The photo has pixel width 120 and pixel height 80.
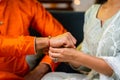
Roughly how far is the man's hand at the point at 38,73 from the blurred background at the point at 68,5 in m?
0.73

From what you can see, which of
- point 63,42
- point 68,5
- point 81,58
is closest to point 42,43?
point 63,42

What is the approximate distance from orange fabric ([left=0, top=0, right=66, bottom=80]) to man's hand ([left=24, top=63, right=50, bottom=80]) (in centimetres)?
4

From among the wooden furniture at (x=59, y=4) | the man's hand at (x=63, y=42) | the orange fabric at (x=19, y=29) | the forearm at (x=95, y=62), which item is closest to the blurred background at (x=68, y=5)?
the wooden furniture at (x=59, y=4)

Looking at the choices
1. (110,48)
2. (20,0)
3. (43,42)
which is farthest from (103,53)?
(20,0)

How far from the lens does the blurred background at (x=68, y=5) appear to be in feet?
7.71

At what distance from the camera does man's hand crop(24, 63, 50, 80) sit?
1755 mm

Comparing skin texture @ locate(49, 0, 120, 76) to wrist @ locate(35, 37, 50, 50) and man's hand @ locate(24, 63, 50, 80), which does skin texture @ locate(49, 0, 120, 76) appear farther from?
man's hand @ locate(24, 63, 50, 80)

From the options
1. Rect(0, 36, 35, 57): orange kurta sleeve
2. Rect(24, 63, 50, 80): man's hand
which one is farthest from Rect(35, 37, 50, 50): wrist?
Rect(24, 63, 50, 80): man's hand

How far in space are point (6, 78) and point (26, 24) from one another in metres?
0.40

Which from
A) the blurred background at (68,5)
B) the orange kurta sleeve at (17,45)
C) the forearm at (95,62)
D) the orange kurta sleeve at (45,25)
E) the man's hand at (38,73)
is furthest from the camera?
the blurred background at (68,5)

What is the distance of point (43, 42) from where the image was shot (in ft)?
4.91

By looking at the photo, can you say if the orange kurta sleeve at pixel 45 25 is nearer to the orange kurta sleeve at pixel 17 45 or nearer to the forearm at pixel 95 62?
the orange kurta sleeve at pixel 17 45

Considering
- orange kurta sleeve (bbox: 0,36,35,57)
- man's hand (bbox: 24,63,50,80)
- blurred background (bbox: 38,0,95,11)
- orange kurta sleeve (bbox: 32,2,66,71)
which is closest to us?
orange kurta sleeve (bbox: 0,36,35,57)

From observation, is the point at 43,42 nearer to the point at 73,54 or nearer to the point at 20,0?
the point at 73,54
